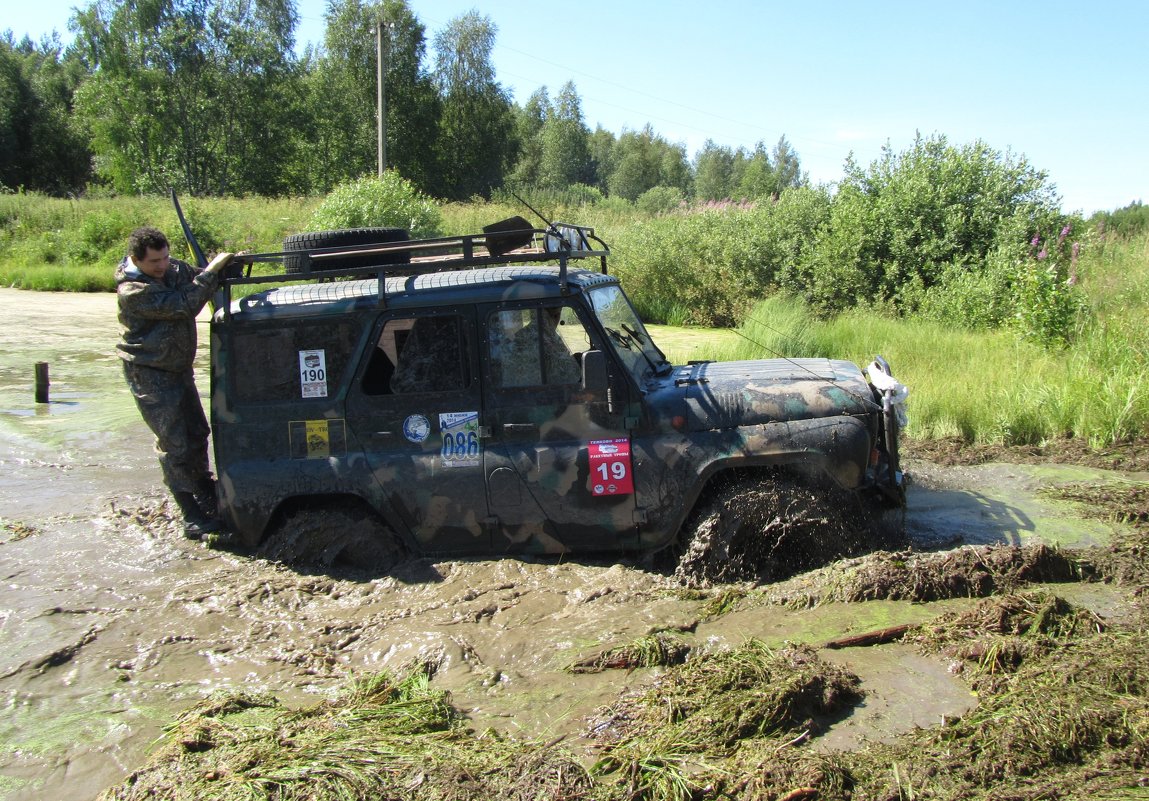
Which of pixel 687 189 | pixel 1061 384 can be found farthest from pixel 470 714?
pixel 687 189

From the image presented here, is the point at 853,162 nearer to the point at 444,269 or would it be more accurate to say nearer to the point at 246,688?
the point at 444,269

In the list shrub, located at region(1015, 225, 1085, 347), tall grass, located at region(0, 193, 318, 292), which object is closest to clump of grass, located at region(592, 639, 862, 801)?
shrub, located at region(1015, 225, 1085, 347)

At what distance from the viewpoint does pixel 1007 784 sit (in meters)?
3.15

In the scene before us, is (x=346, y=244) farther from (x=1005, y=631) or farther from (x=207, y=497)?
(x=1005, y=631)

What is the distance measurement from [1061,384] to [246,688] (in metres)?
8.07

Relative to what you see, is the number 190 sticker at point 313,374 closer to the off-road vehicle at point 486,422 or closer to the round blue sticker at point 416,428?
the off-road vehicle at point 486,422

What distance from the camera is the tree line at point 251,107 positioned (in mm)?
44875

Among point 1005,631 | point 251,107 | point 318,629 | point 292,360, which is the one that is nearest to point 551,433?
point 292,360

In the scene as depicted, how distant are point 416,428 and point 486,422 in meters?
0.44

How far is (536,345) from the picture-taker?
5152 millimetres

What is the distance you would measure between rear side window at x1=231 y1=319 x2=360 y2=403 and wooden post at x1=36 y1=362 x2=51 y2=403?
7.05m

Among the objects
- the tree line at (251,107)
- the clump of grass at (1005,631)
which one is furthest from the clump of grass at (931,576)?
the tree line at (251,107)

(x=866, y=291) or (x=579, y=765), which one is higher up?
(x=866, y=291)

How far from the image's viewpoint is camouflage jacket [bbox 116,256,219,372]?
18.6 ft
